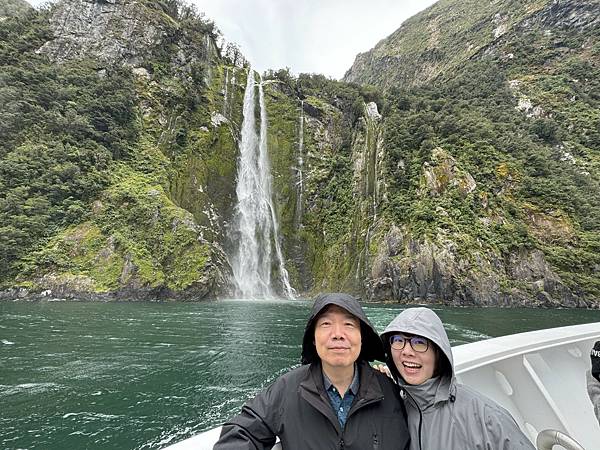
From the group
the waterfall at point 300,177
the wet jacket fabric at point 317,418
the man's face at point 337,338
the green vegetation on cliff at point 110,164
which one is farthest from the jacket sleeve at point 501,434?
the waterfall at point 300,177

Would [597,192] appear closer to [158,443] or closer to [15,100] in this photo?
[158,443]

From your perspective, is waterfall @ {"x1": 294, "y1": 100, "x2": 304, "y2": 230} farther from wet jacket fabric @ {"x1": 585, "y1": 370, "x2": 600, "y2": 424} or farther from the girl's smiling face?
the girl's smiling face

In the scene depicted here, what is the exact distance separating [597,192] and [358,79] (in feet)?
253

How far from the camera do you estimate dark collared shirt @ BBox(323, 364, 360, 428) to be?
1.54 metres

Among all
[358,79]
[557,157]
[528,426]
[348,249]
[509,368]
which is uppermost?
[358,79]

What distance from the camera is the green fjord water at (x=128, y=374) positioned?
5160mm

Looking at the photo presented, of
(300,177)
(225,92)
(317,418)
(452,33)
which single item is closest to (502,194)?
(300,177)

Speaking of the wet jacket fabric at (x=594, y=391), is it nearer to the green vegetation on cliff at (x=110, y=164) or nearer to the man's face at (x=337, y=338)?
the man's face at (x=337, y=338)

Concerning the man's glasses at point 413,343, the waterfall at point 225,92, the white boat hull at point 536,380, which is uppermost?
the waterfall at point 225,92

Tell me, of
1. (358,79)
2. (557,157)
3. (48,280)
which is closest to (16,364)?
(48,280)

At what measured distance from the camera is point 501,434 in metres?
1.44

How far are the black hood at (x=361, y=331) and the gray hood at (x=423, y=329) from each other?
0.07 metres

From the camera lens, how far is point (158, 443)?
→ 4793 millimetres

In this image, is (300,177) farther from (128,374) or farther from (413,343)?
(413,343)
